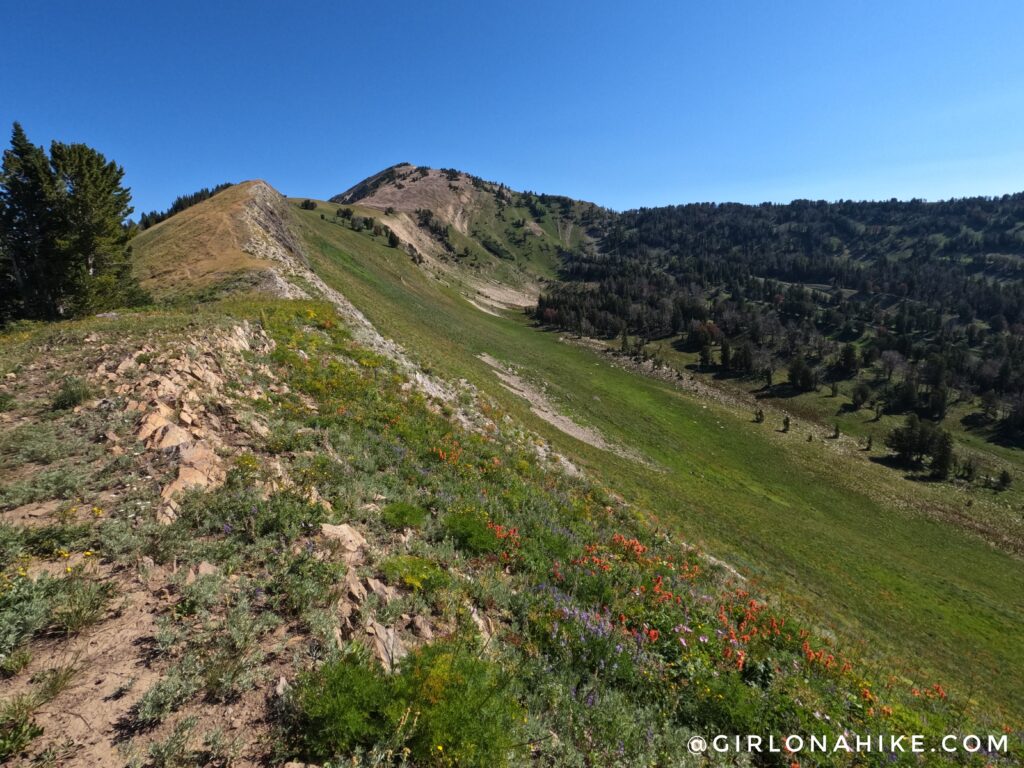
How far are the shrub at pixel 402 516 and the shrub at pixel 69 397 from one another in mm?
7727

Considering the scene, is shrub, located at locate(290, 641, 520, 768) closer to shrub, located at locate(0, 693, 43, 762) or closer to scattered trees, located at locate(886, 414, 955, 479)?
shrub, located at locate(0, 693, 43, 762)

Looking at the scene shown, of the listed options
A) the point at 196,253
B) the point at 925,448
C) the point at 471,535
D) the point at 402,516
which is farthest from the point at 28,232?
the point at 925,448

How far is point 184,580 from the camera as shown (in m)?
5.87

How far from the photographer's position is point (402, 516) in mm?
9320

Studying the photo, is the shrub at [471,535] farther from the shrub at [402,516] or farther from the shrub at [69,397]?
the shrub at [69,397]

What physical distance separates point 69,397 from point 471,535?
9985 mm

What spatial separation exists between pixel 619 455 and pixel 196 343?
33.1m

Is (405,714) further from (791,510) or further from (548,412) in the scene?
(791,510)

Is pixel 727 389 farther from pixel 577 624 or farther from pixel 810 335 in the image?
pixel 577 624

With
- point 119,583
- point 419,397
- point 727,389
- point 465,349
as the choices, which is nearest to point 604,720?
point 119,583

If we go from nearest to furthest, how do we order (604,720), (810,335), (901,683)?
(604,720) → (901,683) → (810,335)

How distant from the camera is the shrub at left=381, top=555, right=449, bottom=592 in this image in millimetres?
7316

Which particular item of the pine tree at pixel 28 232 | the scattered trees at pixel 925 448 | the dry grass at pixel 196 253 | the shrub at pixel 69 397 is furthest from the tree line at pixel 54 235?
the scattered trees at pixel 925 448

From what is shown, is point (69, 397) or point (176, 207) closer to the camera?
point (69, 397)
